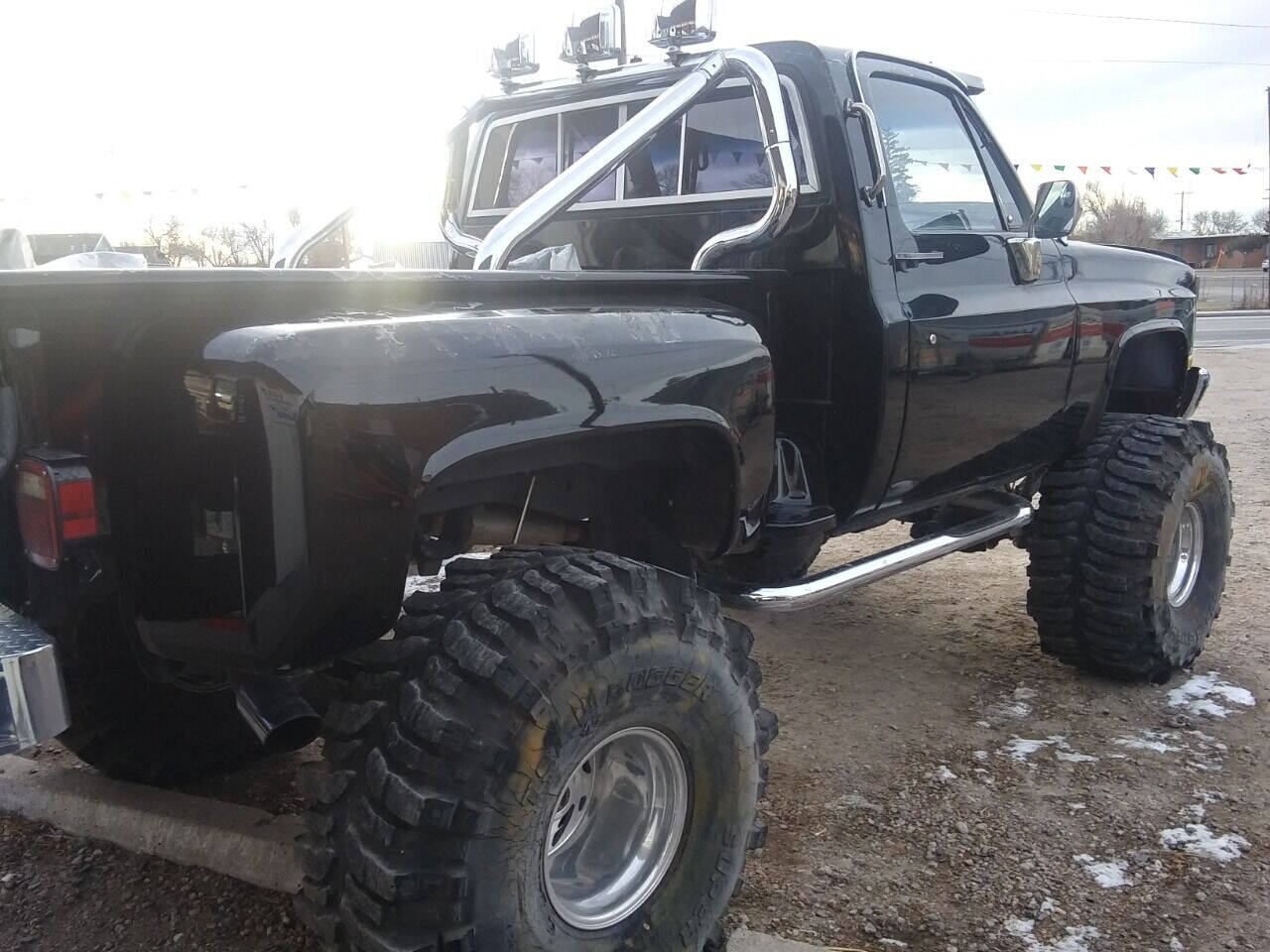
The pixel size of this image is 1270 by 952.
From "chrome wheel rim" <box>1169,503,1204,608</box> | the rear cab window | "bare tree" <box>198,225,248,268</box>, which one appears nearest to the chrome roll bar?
the rear cab window

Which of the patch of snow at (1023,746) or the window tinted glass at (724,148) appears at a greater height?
the window tinted glass at (724,148)

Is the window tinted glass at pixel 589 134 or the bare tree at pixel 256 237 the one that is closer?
the window tinted glass at pixel 589 134

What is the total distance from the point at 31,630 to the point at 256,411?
574mm

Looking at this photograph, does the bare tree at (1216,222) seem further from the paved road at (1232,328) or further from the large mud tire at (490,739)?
the large mud tire at (490,739)

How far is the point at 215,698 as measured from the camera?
3.13m

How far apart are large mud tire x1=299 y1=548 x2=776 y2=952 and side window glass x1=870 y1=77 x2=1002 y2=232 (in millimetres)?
1817

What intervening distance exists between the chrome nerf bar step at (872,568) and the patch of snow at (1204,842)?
1.02 meters

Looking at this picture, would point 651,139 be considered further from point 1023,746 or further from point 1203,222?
point 1203,222

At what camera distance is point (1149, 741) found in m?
3.58

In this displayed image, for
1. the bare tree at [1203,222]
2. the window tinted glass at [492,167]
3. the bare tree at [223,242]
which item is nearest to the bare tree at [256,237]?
the bare tree at [223,242]

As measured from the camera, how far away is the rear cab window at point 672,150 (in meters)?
3.44

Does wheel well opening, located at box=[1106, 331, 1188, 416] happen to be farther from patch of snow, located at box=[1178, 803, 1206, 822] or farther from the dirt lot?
patch of snow, located at box=[1178, 803, 1206, 822]

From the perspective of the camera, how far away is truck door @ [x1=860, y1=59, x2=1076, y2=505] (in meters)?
3.30

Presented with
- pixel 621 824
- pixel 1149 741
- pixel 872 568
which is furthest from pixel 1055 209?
pixel 621 824
